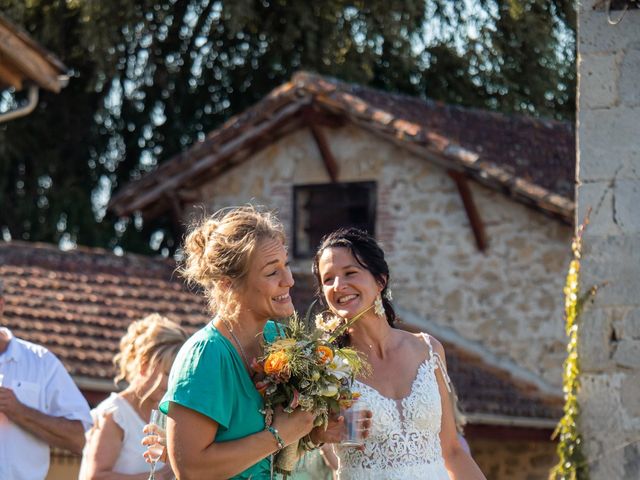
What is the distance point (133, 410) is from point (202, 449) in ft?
5.65

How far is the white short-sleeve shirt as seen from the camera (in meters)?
5.84

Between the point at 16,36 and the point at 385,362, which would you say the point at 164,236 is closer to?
the point at 16,36

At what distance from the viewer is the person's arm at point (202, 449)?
3.97m

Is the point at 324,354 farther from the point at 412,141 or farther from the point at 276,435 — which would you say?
the point at 412,141

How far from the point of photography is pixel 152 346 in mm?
5676

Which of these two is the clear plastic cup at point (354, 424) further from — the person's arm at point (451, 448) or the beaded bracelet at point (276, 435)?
the person's arm at point (451, 448)

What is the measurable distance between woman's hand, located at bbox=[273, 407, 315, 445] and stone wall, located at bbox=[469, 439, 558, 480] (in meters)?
9.21

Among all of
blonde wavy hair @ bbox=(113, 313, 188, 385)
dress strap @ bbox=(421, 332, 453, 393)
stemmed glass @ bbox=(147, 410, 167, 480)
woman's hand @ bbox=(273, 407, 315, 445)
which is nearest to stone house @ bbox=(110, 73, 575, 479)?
blonde wavy hair @ bbox=(113, 313, 188, 385)

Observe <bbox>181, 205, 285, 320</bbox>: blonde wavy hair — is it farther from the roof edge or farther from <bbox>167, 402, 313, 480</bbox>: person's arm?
the roof edge

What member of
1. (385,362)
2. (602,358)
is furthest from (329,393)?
(602,358)

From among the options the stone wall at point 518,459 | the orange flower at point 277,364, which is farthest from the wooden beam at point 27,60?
the orange flower at point 277,364

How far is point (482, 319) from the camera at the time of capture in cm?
1412

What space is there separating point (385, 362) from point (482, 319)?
9.26 m

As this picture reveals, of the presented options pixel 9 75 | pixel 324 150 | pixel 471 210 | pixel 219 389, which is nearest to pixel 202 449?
pixel 219 389
